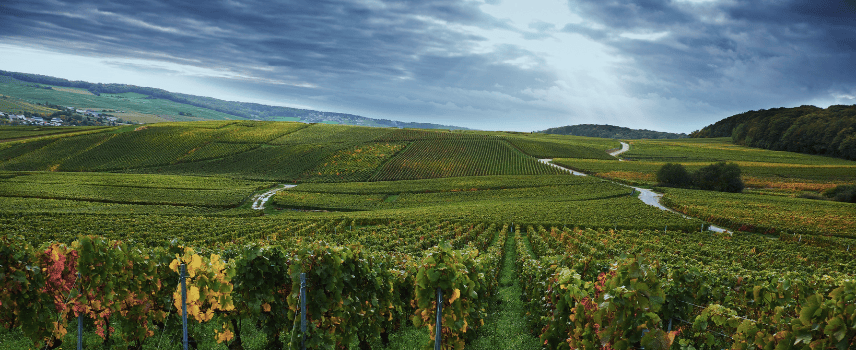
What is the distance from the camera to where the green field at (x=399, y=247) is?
22.5ft

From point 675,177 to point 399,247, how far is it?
69311mm

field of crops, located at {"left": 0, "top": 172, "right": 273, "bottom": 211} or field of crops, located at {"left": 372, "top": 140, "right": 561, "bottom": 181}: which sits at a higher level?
field of crops, located at {"left": 372, "top": 140, "right": 561, "bottom": 181}

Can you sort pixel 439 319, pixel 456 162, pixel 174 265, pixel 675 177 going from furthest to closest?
pixel 456 162 → pixel 675 177 → pixel 174 265 → pixel 439 319

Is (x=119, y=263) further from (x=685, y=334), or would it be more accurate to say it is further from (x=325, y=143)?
(x=325, y=143)

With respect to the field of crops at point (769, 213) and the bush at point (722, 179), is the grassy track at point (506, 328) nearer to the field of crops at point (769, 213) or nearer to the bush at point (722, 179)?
the field of crops at point (769, 213)

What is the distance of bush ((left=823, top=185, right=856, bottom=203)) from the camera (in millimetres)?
57406

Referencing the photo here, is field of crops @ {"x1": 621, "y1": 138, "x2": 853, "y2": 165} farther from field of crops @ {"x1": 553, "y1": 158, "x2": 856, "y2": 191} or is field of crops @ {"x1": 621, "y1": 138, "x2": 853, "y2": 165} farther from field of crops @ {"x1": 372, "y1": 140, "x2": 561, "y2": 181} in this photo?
field of crops @ {"x1": 372, "y1": 140, "x2": 561, "y2": 181}

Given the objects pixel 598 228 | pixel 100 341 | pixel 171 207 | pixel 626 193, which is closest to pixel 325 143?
pixel 171 207

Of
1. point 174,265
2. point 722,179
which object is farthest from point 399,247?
point 722,179

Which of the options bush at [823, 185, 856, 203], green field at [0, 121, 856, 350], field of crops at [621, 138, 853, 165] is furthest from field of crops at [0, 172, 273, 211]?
field of crops at [621, 138, 853, 165]

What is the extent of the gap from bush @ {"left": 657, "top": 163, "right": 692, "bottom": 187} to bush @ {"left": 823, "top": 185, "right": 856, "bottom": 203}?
1887 centimetres

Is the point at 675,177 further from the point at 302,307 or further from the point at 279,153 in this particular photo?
the point at 279,153

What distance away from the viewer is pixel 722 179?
69.7m

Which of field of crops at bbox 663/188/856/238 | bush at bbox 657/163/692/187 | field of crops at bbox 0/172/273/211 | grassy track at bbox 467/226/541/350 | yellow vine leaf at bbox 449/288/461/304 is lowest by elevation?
field of crops at bbox 0/172/273/211
